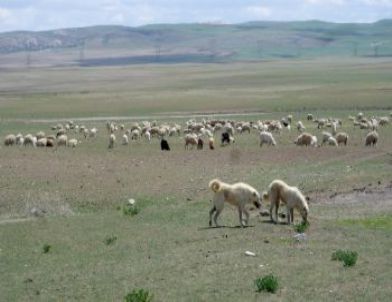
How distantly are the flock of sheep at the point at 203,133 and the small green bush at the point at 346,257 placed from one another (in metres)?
23.7

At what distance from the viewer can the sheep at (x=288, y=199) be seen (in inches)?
760

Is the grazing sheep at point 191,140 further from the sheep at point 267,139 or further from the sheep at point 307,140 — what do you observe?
the sheep at point 307,140

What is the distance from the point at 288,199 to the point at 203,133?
25.6m

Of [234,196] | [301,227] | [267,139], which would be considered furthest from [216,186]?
[267,139]

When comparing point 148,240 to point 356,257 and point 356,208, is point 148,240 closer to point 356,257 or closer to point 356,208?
point 356,257

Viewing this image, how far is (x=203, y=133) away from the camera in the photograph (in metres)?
44.9

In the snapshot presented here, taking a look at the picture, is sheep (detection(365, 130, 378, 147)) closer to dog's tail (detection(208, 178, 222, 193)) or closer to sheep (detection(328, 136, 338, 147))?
sheep (detection(328, 136, 338, 147))

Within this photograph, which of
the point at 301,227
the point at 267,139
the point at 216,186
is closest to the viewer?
the point at 301,227

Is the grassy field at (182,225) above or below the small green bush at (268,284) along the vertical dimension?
below

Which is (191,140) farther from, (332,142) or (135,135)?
(332,142)

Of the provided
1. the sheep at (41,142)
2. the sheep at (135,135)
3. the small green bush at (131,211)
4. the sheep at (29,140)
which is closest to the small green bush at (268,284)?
the small green bush at (131,211)

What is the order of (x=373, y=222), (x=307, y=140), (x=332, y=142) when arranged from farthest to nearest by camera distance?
(x=307, y=140)
(x=332, y=142)
(x=373, y=222)

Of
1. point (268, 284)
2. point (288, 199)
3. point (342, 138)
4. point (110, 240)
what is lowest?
point (110, 240)

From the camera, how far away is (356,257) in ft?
48.8
